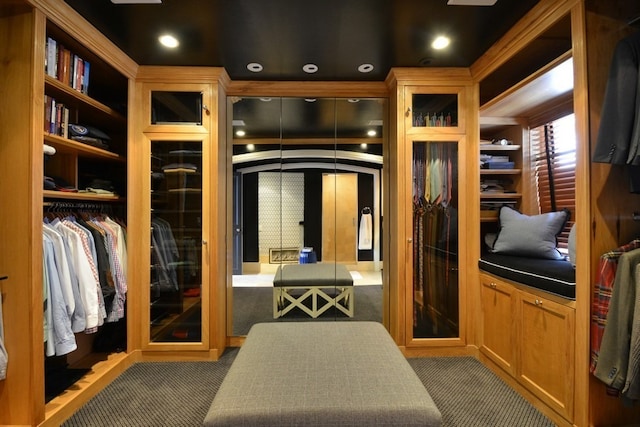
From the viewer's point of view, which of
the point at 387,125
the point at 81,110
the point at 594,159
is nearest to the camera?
the point at 594,159

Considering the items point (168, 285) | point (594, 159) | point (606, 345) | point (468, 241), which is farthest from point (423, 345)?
point (168, 285)

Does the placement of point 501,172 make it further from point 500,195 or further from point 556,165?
point 556,165

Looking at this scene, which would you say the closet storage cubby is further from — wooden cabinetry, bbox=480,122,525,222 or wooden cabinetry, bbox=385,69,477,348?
wooden cabinetry, bbox=480,122,525,222

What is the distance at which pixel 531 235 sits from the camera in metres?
2.33

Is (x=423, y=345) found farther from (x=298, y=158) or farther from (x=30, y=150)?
(x=30, y=150)

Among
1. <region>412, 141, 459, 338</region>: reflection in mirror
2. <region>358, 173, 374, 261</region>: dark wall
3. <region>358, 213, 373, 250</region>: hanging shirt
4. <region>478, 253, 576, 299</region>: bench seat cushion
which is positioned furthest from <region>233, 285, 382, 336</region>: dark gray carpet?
<region>478, 253, 576, 299</region>: bench seat cushion

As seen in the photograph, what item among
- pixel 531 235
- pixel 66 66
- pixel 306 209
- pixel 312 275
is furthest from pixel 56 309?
pixel 531 235

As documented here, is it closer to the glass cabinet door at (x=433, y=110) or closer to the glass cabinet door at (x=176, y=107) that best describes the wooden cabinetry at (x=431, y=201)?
the glass cabinet door at (x=433, y=110)

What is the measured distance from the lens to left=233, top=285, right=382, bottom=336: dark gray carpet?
3.13m

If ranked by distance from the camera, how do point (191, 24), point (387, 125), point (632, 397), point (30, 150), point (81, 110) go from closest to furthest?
point (632, 397)
point (30, 150)
point (191, 24)
point (81, 110)
point (387, 125)

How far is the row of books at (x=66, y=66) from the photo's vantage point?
1.83 metres

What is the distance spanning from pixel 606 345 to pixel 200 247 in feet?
8.61

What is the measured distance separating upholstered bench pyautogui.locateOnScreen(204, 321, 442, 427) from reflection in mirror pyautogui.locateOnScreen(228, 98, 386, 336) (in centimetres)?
154

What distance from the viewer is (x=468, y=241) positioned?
2.55m
